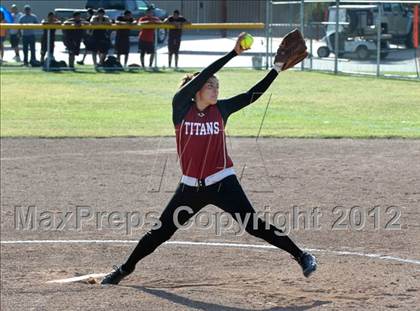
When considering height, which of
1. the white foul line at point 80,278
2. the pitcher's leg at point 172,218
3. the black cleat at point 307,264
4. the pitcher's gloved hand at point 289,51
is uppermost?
the pitcher's gloved hand at point 289,51

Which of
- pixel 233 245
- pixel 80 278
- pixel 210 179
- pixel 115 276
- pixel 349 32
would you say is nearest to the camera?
pixel 210 179

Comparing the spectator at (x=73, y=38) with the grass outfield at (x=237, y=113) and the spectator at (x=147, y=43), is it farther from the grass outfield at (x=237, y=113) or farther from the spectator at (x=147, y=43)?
the grass outfield at (x=237, y=113)

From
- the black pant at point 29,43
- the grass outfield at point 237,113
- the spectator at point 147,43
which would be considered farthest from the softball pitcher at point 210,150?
the black pant at point 29,43

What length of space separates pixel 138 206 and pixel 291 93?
13061 mm

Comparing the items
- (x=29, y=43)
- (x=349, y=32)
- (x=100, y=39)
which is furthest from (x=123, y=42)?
(x=349, y=32)

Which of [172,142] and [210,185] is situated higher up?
[210,185]

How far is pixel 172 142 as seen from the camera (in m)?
19.4

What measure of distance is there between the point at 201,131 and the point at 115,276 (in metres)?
1.75

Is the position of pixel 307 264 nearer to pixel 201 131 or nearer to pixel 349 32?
pixel 201 131

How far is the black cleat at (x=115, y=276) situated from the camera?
963 cm

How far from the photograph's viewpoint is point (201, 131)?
8.84 m

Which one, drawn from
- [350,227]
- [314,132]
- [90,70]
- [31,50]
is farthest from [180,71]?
[350,227]

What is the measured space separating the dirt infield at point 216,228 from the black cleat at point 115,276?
120 mm

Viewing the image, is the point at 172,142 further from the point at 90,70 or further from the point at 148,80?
the point at 90,70
